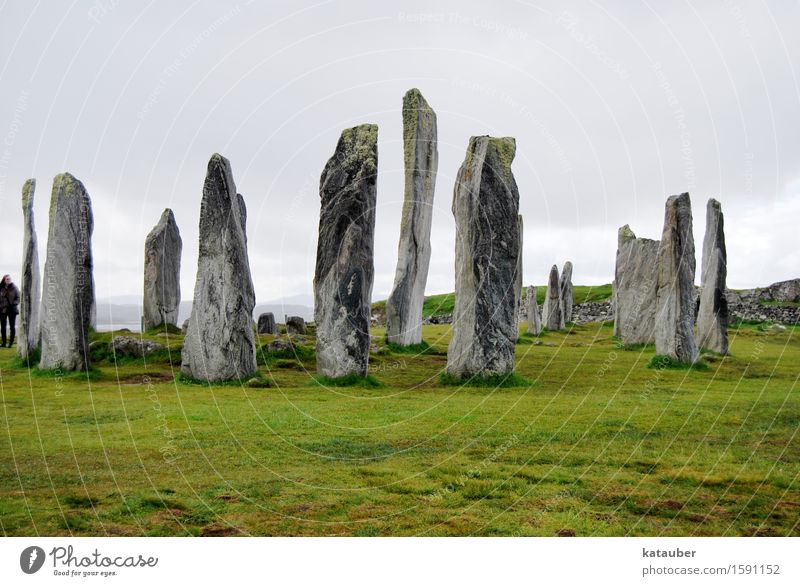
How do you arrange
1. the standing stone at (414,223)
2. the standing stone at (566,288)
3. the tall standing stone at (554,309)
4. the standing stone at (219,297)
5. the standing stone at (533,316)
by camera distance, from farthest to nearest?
the standing stone at (566,288)
the tall standing stone at (554,309)
the standing stone at (533,316)
the standing stone at (414,223)
the standing stone at (219,297)

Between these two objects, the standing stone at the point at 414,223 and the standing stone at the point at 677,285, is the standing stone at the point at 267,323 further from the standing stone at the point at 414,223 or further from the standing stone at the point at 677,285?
the standing stone at the point at 677,285

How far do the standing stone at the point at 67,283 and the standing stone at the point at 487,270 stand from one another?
8.52 m

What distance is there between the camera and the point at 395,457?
29.8 feet

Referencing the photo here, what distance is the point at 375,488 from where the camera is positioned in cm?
765

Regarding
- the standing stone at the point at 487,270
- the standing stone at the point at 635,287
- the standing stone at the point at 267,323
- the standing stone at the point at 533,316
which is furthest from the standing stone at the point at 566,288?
the standing stone at the point at 487,270

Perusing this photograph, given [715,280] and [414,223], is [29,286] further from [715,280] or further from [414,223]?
[715,280]

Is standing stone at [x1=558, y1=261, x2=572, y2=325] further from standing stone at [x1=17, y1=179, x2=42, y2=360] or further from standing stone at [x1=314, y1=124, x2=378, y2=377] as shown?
standing stone at [x1=17, y1=179, x2=42, y2=360]

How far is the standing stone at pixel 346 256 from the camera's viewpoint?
50.1ft

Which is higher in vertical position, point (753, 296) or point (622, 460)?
point (753, 296)
